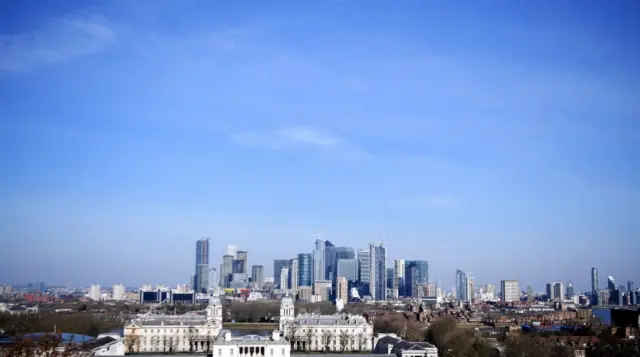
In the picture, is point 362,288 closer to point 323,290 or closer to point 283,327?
point 323,290

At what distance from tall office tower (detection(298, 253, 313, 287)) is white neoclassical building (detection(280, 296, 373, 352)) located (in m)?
131

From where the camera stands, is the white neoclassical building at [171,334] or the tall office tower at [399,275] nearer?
the white neoclassical building at [171,334]

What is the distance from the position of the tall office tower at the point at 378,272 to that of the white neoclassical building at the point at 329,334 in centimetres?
12038

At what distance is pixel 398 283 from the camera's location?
644ft

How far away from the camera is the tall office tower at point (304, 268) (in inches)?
7603

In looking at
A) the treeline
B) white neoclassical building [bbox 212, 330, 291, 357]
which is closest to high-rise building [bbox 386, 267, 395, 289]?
the treeline

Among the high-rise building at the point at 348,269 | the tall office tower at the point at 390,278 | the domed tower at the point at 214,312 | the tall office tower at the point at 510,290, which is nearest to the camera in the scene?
the domed tower at the point at 214,312

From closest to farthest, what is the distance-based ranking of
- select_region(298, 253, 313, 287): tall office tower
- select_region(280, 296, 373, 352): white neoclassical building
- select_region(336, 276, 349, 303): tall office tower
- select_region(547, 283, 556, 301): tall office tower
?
select_region(280, 296, 373, 352): white neoclassical building
select_region(336, 276, 349, 303): tall office tower
select_region(547, 283, 556, 301): tall office tower
select_region(298, 253, 313, 287): tall office tower

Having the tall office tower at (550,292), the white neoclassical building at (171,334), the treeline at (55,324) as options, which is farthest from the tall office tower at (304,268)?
the white neoclassical building at (171,334)

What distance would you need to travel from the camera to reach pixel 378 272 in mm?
184125

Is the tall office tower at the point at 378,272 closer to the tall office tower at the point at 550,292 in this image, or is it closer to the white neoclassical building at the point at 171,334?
the tall office tower at the point at 550,292

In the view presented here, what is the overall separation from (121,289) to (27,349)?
166m

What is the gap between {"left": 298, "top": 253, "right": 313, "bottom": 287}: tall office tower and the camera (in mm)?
193125

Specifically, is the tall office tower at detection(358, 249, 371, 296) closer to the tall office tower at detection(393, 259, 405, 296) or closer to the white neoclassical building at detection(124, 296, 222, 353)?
the tall office tower at detection(393, 259, 405, 296)
